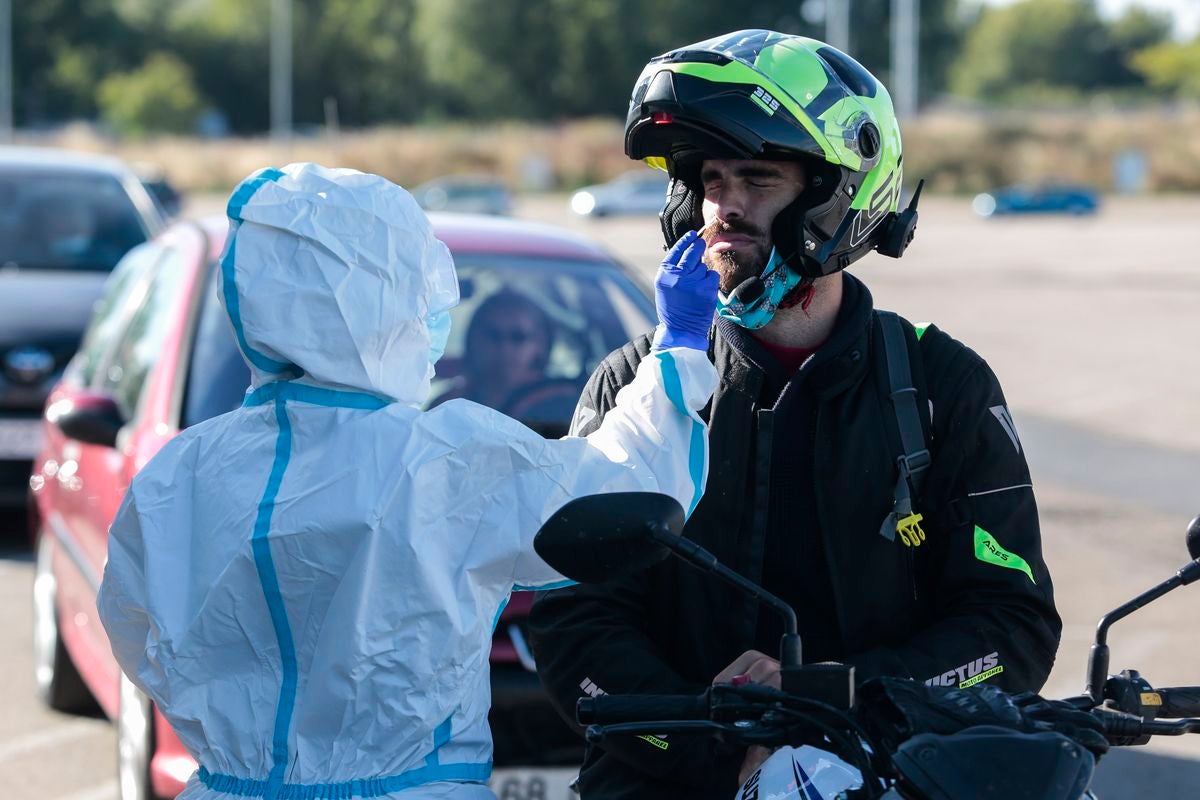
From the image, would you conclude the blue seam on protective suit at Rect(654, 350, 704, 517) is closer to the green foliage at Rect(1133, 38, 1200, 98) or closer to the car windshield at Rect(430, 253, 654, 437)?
the car windshield at Rect(430, 253, 654, 437)

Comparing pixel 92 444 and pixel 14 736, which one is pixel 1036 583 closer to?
pixel 92 444

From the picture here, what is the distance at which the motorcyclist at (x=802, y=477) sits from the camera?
2.68 m

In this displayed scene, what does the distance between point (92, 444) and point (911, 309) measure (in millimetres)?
18276

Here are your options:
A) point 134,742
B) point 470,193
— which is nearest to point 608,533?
point 134,742

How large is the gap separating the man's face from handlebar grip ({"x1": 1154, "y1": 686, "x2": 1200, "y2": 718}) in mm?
992

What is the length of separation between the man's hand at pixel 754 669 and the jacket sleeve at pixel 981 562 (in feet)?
0.59

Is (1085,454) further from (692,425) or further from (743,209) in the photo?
(692,425)

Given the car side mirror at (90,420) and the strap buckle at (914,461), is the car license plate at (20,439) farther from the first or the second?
the strap buckle at (914,461)

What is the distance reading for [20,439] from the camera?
355 inches

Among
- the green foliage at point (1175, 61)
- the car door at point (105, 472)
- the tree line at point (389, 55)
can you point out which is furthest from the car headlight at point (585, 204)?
the car door at point (105, 472)

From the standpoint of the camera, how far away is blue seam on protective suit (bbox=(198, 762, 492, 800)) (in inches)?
94.0

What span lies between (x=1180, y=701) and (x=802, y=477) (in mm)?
729

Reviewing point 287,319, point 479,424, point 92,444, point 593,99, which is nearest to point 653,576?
point 479,424

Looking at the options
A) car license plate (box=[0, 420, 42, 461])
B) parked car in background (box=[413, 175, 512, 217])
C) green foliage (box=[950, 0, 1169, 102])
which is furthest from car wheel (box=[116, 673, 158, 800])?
green foliage (box=[950, 0, 1169, 102])
